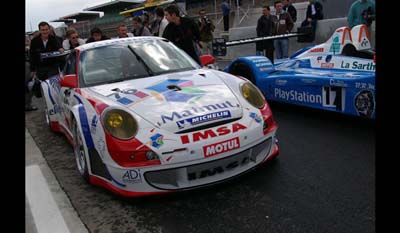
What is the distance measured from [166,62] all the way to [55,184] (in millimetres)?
1578

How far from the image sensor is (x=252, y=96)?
330cm

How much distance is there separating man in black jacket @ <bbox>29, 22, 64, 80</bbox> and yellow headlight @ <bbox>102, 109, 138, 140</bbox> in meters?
4.11

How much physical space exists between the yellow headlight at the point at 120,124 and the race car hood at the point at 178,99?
10cm

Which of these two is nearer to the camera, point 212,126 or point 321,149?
point 212,126

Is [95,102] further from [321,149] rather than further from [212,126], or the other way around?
[321,149]

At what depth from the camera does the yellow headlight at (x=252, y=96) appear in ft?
10.6

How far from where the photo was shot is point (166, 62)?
3967 mm

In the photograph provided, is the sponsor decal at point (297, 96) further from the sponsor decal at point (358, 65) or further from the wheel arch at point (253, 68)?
the sponsor decal at point (358, 65)

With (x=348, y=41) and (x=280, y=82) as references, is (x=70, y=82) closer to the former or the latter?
(x=280, y=82)

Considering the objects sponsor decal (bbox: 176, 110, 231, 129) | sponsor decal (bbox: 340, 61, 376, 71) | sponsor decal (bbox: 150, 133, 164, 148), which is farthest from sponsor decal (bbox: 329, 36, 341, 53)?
sponsor decal (bbox: 150, 133, 164, 148)

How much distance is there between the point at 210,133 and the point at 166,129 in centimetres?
31

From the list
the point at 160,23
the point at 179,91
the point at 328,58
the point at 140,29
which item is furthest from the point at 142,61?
the point at 140,29
